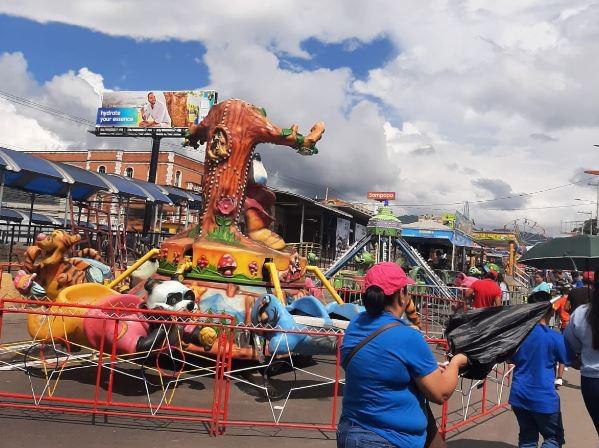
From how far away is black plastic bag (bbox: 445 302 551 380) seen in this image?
3.10 meters

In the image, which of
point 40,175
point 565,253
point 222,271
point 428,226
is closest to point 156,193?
point 40,175

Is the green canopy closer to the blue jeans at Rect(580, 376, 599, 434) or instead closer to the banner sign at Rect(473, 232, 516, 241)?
the blue jeans at Rect(580, 376, 599, 434)

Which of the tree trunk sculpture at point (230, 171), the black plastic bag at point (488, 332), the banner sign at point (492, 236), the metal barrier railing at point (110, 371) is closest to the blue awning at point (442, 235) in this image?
the tree trunk sculpture at point (230, 171)

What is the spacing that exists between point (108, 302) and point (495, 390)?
5.44 metres

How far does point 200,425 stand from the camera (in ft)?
16.8

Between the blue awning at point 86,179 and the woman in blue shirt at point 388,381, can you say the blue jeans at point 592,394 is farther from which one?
the blue awning at point 86,179

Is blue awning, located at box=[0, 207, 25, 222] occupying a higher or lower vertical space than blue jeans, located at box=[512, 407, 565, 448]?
higher

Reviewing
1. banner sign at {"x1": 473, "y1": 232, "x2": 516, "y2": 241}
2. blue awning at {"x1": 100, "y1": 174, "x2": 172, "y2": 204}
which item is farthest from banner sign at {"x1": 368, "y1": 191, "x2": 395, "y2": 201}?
blue awning at {"x1": 100, "y1": 174, "x2": 172, "y2": 204}

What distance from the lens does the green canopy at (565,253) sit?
576cm

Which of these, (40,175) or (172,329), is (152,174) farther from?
(172,329)

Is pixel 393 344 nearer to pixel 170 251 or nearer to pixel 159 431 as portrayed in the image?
pixel 159 431

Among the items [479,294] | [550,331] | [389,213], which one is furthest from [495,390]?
[389,213]

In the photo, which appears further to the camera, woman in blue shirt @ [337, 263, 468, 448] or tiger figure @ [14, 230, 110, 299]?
tiger figure @ [14, 230, 110, 299]

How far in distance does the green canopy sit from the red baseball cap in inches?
153
